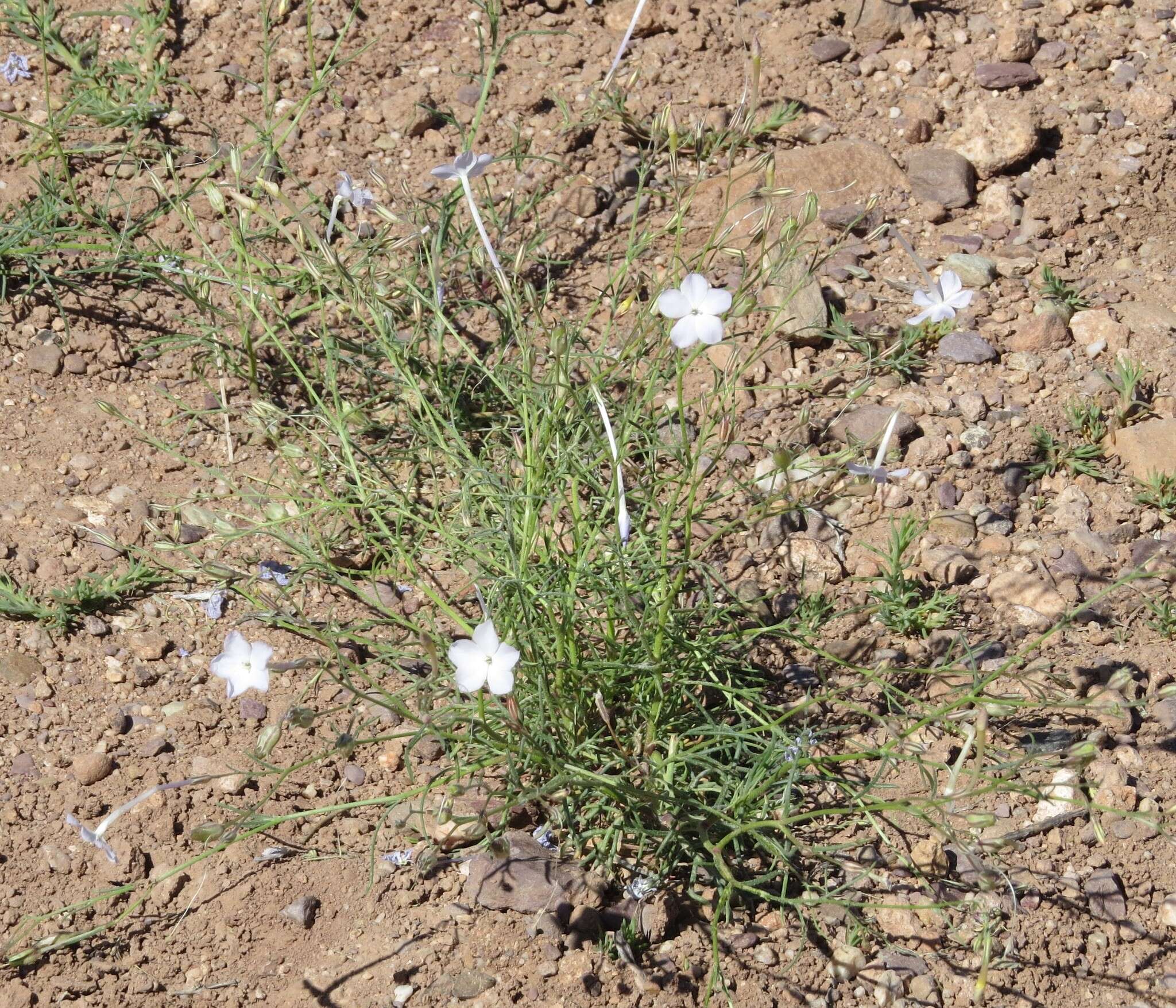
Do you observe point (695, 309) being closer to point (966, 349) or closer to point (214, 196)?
point (214, 196)

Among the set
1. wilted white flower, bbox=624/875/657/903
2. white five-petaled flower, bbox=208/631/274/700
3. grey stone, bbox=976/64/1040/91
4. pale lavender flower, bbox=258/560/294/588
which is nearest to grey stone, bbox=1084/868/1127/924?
wilted white flower, bbox=624/875/657/903

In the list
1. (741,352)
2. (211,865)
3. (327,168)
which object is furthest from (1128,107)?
(211,865)

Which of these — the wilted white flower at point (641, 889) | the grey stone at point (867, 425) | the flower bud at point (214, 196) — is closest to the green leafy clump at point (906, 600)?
the grey stone at point (867, 425)

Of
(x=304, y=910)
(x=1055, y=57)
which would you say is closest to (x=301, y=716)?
(x=304, y=910)

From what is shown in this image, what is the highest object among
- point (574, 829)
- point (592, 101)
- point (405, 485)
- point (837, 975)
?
point (592, 101)

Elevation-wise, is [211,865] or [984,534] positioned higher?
[211,865]

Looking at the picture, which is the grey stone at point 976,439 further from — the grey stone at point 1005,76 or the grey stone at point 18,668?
the grey stone at point 18,668

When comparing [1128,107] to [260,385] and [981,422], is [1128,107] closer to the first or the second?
[981,422]
